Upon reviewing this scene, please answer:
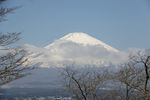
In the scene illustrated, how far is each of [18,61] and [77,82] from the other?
11.2m

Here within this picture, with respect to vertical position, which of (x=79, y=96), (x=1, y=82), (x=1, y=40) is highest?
(x=1, y=40)

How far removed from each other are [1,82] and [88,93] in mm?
12704

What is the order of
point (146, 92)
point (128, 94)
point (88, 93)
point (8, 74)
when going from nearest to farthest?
point (8, 74) < point (146, 92) < point (128, 94) < point (88, 93)

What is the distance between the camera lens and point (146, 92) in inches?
466

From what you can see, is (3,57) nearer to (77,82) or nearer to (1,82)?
(1,82)

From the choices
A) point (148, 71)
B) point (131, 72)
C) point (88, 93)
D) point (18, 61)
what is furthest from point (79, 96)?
point (18, 61)

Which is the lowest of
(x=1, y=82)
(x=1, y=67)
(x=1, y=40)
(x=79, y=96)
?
(x=79, y=96)

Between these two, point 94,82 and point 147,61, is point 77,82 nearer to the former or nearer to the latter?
point 94,82

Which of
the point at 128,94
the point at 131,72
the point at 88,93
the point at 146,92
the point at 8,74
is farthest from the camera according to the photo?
the point at 88,93

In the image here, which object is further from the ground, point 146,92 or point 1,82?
point 1,82

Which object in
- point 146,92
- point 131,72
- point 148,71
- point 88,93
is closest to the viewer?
point 146,92

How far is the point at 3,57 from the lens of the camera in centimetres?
914

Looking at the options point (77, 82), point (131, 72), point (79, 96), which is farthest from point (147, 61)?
point (79, 96)

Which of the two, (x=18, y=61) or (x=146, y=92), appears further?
(x=146, y=92)
